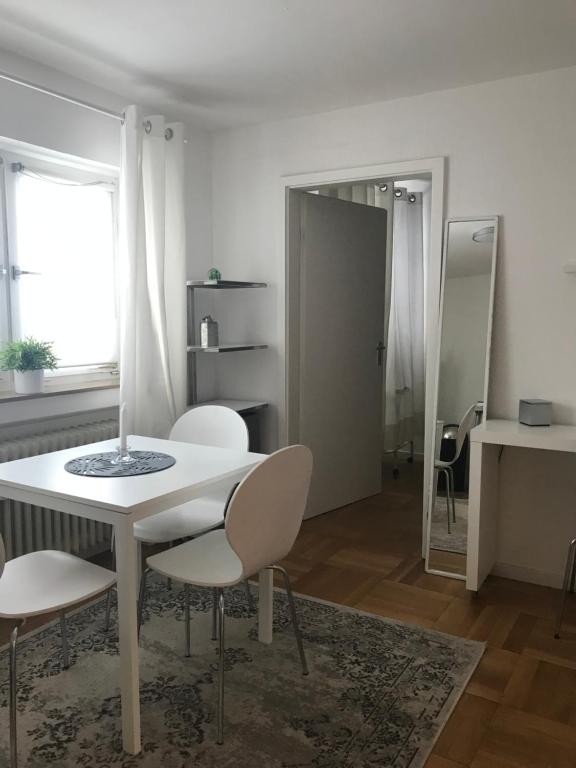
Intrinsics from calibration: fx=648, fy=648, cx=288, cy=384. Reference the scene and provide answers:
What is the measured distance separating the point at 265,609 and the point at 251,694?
38cm

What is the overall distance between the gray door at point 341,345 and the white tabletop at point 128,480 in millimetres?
1519

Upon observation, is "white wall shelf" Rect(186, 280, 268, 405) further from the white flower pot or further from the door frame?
the white flower pot

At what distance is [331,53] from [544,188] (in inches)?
45.0

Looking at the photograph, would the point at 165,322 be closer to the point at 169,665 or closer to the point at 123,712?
the point at 169,665

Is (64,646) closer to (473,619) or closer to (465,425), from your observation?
(473,619)

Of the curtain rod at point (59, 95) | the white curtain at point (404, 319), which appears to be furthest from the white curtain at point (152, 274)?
the white curtain at point (404, 319)

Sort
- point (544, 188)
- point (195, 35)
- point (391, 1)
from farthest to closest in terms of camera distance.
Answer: point (544, 188), point (195, 35), point (391, 1)

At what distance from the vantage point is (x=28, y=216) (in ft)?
10.3

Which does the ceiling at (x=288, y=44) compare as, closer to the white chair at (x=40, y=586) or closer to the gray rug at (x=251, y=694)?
the white chair at (x=40, y=586)

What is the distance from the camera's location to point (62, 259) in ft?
10.8

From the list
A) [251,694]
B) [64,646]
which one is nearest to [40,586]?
[64,646]

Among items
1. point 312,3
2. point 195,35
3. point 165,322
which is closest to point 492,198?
point 312,3

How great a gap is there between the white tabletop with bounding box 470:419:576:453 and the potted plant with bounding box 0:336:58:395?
1968mm

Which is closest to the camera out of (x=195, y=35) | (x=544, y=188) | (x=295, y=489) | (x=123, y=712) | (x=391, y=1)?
(x=123, y=712)
